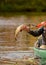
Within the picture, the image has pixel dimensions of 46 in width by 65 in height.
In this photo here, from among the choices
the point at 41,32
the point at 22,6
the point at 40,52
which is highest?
the point at 22,6

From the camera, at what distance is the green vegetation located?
29.1m

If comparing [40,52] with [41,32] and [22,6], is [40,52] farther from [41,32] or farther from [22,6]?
[22,6]

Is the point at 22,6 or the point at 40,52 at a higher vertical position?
the point at 22,6

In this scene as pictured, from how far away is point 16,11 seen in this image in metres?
29.3

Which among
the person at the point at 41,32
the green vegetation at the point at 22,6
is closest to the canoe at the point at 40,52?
the person at the point at 41,32

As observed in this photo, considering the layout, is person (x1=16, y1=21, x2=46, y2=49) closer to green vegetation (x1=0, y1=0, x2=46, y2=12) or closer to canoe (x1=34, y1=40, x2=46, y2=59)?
canoe (x1=34, y1=40, x2=46, y2=59)

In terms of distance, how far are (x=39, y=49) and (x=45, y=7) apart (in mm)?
21040

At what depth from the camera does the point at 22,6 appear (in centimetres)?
2973

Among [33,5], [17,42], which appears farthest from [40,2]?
[17,42]

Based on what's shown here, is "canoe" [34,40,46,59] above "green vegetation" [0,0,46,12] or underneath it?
underneath

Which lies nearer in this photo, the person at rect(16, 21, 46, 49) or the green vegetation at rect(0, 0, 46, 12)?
the person at rect(16, 21, 46, 49)

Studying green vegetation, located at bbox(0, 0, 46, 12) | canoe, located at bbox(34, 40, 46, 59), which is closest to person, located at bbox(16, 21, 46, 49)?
canoe, located at bbox(34, 40, 46, 59)

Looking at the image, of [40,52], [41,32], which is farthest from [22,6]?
[40,52]

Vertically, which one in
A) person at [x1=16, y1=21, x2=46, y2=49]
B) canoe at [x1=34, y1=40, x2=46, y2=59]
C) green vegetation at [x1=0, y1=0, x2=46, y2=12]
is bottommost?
canoe at [x1=34, y1=40, x2=46, y2=59]
